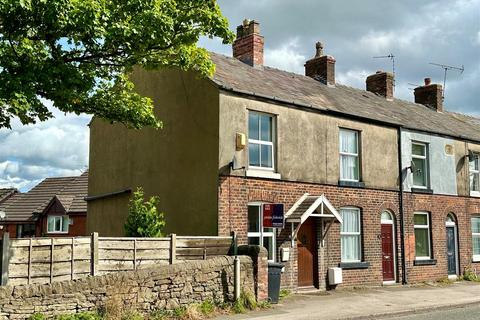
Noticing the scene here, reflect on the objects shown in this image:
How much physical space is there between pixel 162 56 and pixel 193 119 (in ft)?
16.5

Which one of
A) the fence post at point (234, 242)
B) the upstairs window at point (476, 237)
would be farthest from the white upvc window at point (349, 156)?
the upstairs window at point (476, 237)

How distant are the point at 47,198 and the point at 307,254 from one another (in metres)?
34.6

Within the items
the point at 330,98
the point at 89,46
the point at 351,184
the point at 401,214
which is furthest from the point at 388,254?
the point at 89,46

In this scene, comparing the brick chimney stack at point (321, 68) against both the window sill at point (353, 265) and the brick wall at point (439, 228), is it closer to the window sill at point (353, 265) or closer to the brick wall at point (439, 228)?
the brick wall at point (439, 228)

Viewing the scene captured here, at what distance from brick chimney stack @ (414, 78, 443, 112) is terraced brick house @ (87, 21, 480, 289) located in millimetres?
3897

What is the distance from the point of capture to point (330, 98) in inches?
822

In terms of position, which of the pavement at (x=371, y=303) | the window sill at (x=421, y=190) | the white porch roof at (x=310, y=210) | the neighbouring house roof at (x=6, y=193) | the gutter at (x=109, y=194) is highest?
the neighbouring house roof at (x=6, y=193)

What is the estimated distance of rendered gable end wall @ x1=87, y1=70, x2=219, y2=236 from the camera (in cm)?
1664

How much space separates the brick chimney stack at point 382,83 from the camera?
2591 cm

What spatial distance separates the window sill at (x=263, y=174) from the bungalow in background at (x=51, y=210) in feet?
87.7

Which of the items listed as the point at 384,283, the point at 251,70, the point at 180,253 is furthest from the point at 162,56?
the point at 384,283

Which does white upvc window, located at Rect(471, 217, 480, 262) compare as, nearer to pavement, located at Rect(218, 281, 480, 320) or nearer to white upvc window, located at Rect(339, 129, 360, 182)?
pavement, located at Rect(218, 281, 480, 320)

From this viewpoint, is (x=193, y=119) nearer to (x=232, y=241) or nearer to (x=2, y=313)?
(x=232, y=241)

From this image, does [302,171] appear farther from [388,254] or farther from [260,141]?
[388,254]
